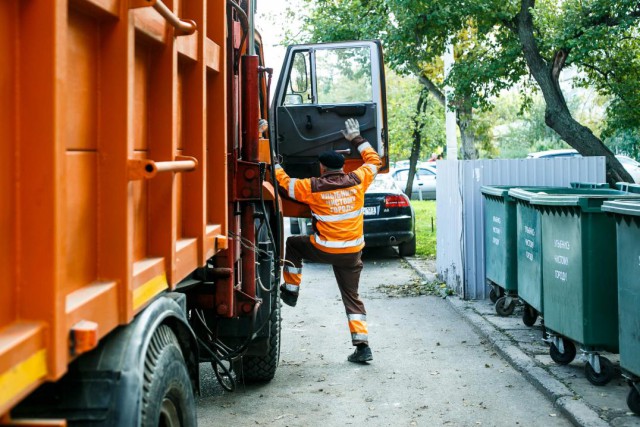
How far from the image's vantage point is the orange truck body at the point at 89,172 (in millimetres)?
2049

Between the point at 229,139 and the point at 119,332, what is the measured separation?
8.28ft

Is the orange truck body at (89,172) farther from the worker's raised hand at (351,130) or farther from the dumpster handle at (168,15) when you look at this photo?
the worker's raised hand at (351,130)

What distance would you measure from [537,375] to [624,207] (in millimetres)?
1746

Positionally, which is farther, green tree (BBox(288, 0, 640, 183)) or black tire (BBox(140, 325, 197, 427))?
green tree (BBox(288, 0, 640, 183))

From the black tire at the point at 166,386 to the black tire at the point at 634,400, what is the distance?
3.24m

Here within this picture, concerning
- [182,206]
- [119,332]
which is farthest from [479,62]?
[119,332]

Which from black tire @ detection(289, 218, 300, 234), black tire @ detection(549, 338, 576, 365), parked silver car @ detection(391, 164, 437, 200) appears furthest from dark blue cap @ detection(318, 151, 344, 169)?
parked silver car @ detection(391, 164, 437, 200)

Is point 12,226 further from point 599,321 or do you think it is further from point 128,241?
point 599,321

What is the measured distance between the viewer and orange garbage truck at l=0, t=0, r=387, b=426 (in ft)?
6.78

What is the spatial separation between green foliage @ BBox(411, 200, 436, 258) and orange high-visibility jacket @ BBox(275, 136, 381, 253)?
7871 millimetres

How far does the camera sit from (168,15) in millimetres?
3016

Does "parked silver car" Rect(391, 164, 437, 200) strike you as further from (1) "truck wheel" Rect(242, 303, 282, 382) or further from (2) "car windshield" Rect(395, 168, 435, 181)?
(1) "truck wheel" Rect(242, 303, 282, 382)

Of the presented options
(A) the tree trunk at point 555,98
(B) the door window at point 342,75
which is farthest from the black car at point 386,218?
(B) the door window at point 342,75

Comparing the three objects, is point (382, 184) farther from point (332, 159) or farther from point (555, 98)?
point (332, 159)
